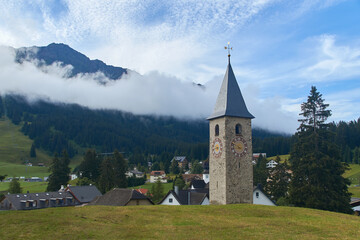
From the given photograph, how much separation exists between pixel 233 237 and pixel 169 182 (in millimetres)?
102252

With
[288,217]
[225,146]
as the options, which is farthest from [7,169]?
[288,217]

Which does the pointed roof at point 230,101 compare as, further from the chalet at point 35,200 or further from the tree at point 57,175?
the tree at point 57,175

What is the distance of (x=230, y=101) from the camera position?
3738 centimetres

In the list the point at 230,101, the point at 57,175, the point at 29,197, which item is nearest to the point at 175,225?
the point at 230,101

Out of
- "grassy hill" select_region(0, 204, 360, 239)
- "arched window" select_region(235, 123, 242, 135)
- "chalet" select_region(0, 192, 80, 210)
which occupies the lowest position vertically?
"chalet" select_region(0, 192, 80, 210)

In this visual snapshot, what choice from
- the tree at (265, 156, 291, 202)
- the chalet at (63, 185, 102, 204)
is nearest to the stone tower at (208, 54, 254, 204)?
the tree at (265, 156, 291, 202)

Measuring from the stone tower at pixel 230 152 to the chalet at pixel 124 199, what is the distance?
12.6m

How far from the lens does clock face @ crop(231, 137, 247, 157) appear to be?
36.0m

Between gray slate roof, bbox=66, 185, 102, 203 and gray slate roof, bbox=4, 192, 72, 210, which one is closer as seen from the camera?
gray slate roof, bbox=4, 192, 72, 210

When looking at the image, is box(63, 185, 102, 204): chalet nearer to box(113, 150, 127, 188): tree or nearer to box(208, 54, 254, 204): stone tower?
box(113, 150, 127, 188): tree

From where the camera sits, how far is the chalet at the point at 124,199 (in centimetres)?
4506

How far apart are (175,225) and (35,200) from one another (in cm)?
4692

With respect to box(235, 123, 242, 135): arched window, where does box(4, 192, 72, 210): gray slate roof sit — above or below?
below

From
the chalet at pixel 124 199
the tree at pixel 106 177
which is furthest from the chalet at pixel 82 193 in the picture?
the chalet at pixel 124 199
